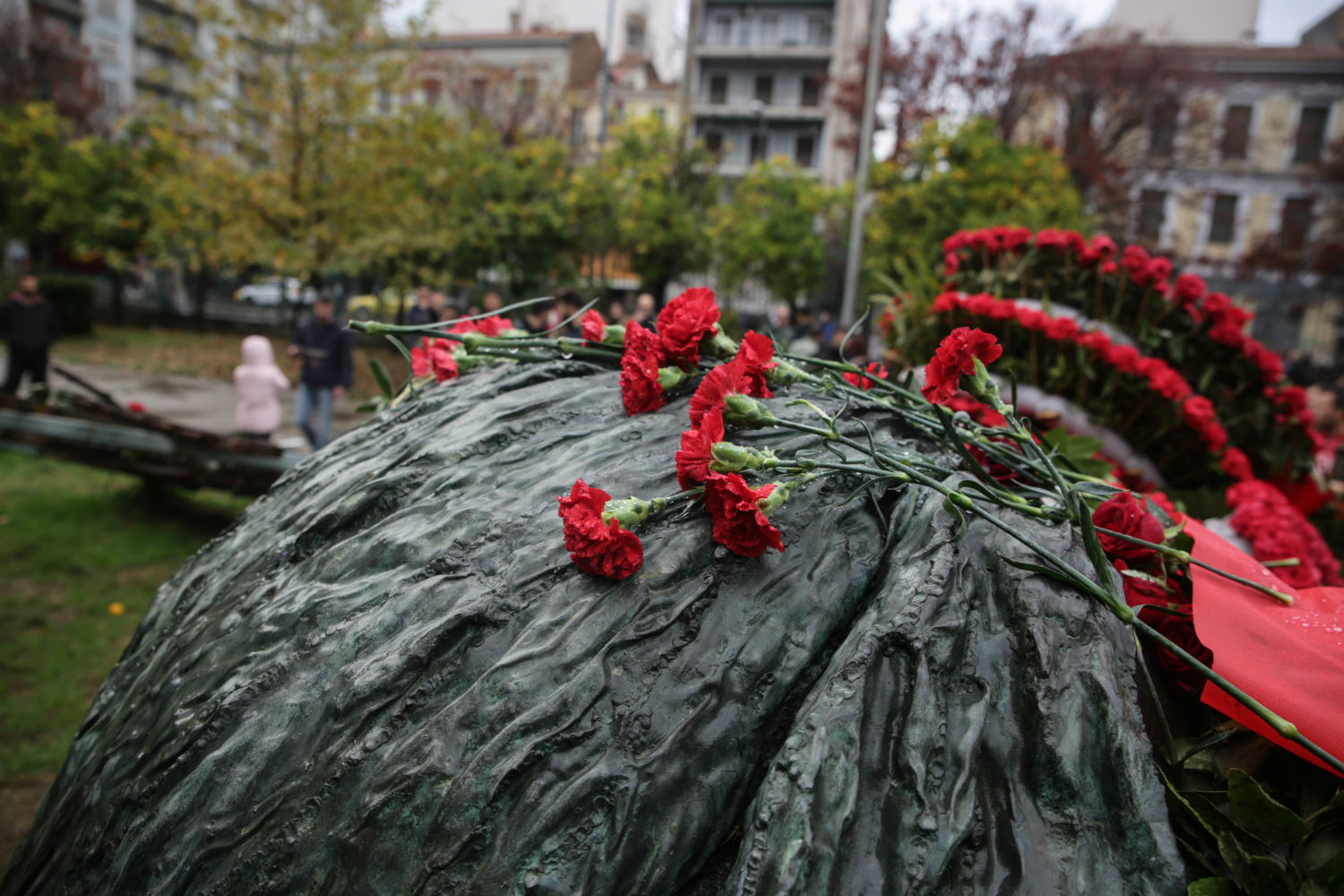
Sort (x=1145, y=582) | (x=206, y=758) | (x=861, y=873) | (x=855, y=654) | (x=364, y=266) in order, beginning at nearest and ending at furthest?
(x=861, y=873), (x=855, y=654), (x=206, y=758), (x=1145, y=582), (x=364, y=266)

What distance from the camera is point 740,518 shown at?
1099 mm

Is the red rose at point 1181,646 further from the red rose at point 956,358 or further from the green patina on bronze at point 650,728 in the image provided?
the red rose at point 956,358

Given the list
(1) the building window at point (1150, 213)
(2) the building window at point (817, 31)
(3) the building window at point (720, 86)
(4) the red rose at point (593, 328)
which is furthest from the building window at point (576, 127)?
(4) the red rose at point (593, 328)

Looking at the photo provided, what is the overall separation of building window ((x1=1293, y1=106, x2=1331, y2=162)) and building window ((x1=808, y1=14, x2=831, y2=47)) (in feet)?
56.5

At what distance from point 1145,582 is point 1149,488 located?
6.04 feet

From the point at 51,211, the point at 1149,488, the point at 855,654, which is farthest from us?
the point at 51,211

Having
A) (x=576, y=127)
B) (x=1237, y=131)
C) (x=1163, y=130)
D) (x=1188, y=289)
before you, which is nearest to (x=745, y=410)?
(x=1188, y=289)

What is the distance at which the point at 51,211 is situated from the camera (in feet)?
73.0

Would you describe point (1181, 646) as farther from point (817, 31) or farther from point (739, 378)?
point (817, 31)

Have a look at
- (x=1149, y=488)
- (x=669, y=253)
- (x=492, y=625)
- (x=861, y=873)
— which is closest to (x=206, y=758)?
(x=492, y=625)

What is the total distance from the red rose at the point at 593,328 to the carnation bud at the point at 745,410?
0.62m

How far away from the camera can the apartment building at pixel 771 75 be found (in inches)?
1400

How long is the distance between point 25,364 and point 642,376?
1097 centimetres

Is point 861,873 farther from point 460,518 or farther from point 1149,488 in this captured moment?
point 1149,488
